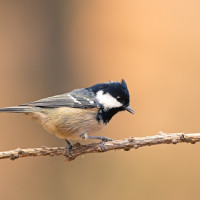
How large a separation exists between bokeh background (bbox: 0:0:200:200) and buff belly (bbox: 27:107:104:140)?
1547 mm

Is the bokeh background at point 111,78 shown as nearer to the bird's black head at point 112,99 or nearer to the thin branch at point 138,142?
the bird's black head at point 112,99

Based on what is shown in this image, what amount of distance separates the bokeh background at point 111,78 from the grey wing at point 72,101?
144 centimetres

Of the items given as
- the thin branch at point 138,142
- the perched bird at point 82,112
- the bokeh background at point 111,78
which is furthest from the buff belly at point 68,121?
the bokeh background at point 111,78

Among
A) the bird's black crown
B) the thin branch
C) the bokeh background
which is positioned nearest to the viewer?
the thin branch

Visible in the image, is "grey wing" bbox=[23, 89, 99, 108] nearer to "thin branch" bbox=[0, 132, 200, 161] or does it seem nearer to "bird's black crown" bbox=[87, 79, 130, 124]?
"bird's black crown" bbox=[87, 79, 130, 124]

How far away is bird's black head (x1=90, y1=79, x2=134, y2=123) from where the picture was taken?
263cm

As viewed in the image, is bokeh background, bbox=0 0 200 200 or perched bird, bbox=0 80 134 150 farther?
bokeh background, bbox=0 0 200 200

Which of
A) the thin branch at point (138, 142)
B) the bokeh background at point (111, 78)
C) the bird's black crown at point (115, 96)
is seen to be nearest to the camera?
the thin branch at point (138, 142)

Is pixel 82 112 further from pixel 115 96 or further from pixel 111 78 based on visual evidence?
pixel 111 78

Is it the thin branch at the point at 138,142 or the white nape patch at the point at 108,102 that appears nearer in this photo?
the thin branch at the point at 138,142

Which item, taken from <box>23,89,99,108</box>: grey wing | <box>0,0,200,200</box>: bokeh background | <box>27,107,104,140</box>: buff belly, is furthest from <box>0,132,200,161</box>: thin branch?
<box>0,0,200,200</box>: bokeh background

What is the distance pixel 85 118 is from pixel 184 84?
74.6 inches

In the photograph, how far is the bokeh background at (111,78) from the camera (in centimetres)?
412

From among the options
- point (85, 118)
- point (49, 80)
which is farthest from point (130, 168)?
point (85, 118)
